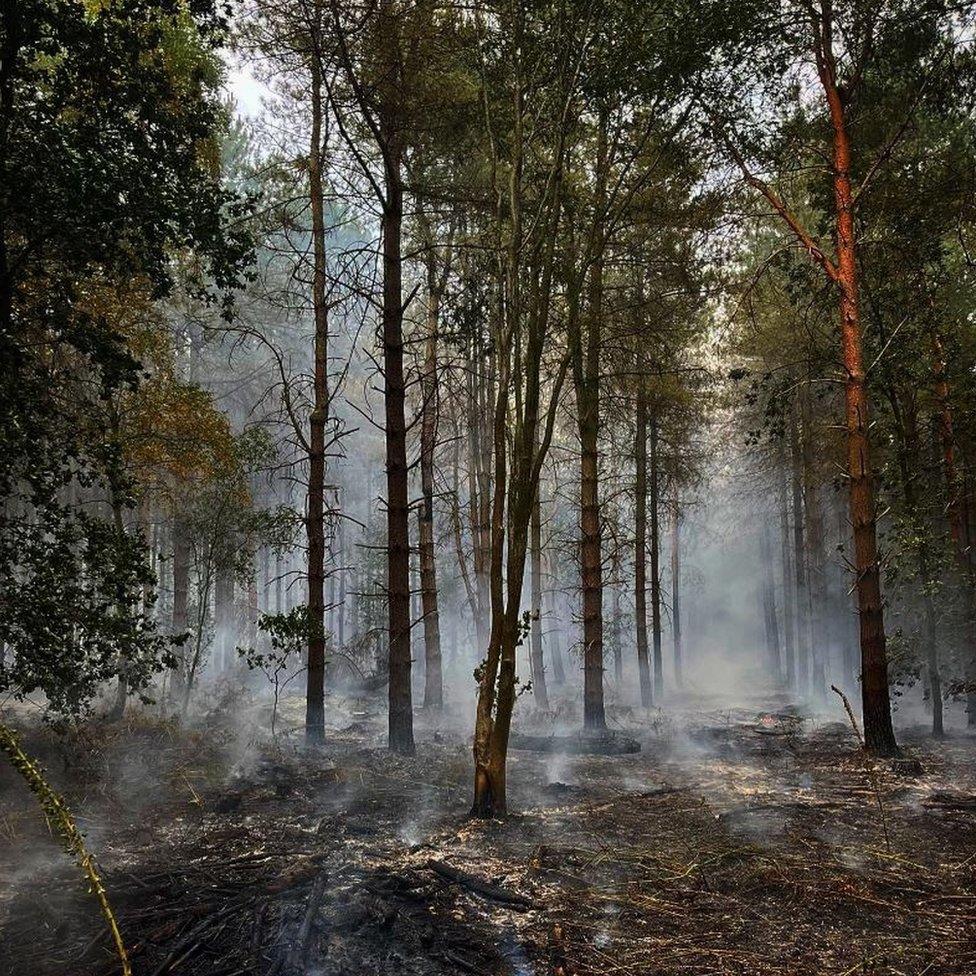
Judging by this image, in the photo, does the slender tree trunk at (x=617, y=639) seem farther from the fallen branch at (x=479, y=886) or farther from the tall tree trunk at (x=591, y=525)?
the fallen branch at (x=479, y=886)

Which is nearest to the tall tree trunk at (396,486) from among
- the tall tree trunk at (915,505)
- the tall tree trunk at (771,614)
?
the tall tree trunk at (915,505)

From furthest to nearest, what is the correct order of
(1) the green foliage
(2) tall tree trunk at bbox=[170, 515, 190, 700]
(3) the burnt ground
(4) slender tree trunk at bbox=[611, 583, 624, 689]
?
(4) slender tree trunk at bbox=[611, 583, 624, 689]
(2) tall tree trunk at bbox=[170, 515, 190, 700]
(1) the green foliage
(3) the burnt ground

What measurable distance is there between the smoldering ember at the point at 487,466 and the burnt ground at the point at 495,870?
0.13 ft

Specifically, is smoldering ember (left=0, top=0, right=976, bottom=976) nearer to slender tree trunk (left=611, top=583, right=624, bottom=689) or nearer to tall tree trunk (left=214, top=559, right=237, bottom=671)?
tall tree trunk (left=214, top=559, right=237, bottom=671)

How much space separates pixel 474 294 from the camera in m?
10.4

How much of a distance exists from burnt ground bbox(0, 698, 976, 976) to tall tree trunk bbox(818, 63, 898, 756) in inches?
36.2

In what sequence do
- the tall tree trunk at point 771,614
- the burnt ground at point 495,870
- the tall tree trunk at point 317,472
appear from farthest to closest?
1. the tall tree trunk at point 771,614
2. the tall tree trunk at point 317,472
3. the burnt ground at point 495,870

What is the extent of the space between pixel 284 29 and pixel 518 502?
8379 millimetres

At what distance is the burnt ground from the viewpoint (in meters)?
4.14

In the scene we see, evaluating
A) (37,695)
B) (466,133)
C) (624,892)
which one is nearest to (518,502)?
(624,892)

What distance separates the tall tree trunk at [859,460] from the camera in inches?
373

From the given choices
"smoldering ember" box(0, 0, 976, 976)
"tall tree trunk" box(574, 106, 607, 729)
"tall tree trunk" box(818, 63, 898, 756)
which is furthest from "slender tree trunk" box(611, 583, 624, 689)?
"tall tree trunk" box(818, 63, 898, 756)

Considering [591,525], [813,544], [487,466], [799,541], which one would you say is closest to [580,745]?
[591,525]

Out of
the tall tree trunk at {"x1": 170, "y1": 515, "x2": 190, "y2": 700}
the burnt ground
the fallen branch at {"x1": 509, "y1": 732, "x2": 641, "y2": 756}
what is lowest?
the fallen branch at {"x1": 509, "y1": 732, "x2": 641, "y2": 756}
